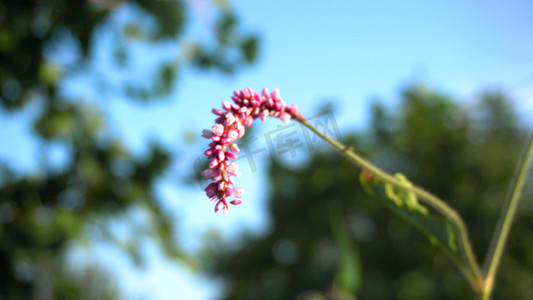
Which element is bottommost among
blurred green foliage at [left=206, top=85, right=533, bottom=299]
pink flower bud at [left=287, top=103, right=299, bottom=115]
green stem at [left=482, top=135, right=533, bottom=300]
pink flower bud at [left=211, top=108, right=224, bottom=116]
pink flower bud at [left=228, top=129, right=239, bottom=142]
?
blurred green foliage at [left=206, top=85, right=533, bottom=299]

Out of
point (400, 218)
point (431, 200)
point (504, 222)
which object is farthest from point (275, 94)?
point (400, 218)

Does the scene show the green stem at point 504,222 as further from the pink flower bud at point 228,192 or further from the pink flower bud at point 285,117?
the pink flower bud at point 228,192

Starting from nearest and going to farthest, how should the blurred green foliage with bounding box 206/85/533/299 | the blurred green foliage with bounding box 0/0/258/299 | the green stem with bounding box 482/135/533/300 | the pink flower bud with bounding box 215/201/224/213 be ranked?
the pink flower bud with bounding box 215/201/224/213 < the green stem with bounding box 482/135/533/300 < the blurred green foliage with bounding box 0/0/258/299 < the blurred green foliage with bounding box 206/85/533/299

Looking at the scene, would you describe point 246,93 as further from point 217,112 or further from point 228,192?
point 228,192

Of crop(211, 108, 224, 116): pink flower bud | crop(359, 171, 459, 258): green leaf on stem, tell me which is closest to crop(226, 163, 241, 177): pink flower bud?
crop(211, 108, 224, 116): pink flower bud

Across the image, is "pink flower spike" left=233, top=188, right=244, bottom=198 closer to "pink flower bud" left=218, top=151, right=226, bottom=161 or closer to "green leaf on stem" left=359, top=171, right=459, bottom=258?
"pink flower bud" left=218, top=151, right=226, bottom=161

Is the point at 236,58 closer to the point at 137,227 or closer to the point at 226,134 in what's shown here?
the point at 137,227

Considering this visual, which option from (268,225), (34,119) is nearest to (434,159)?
(268,225)
